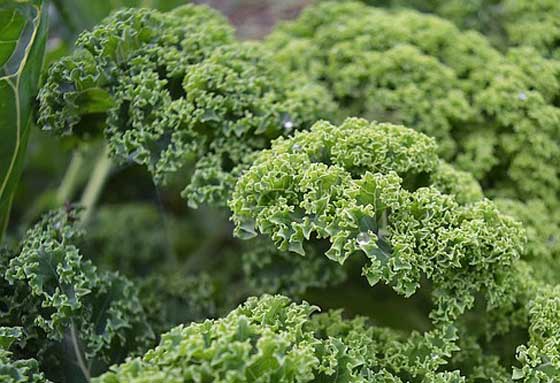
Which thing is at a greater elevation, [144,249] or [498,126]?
[498,126]

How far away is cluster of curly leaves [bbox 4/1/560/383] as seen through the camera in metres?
1.67

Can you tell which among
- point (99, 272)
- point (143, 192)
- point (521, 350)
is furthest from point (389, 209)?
point (143, 192)

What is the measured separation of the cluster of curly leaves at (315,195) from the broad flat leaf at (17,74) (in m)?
0.09

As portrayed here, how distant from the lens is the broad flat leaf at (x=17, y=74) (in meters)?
1.92

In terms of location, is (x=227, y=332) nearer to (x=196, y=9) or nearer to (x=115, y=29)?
(x=115, y=29)

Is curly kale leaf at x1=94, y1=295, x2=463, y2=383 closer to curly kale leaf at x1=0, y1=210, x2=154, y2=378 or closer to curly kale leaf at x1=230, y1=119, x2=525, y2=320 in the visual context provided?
curly kale leaf at x1=230, y1=119, x2=525, y2=320

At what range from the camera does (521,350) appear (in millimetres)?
1765

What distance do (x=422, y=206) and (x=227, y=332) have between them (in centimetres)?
57

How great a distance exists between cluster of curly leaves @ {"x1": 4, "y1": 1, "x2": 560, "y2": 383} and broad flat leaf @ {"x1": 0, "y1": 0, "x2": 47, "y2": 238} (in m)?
0.09

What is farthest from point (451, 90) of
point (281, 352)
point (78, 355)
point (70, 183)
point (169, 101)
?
point (70, 183)

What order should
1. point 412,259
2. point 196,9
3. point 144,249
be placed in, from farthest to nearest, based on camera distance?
point 144,249, point 196,9, point 412,259

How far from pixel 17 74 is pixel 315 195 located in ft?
2.78

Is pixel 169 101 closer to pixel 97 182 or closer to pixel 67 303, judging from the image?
pixel 67 303

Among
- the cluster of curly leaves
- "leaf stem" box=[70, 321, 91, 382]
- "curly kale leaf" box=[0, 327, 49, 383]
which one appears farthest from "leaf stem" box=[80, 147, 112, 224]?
"curly kale leaf" box=[0, 327, 49, 383]
